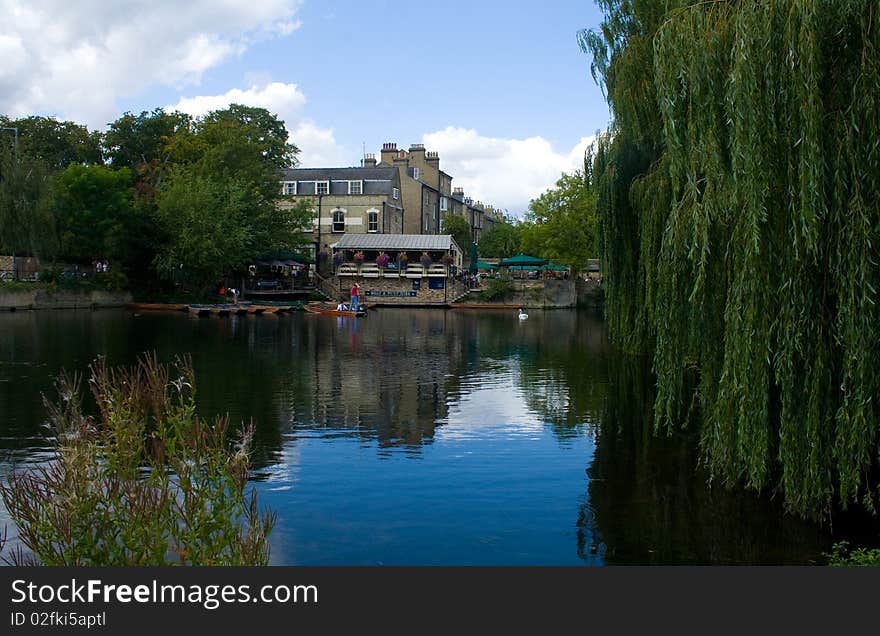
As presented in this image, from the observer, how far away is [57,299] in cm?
5238

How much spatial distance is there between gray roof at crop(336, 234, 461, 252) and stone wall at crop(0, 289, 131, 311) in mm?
19531

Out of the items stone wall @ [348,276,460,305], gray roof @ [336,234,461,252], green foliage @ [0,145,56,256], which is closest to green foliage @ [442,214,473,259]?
gray roof @ [336,234,461,252]

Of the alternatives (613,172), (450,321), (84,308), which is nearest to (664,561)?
(613,172)

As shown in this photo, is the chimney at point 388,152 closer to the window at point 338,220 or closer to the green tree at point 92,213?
the window at point 338,220

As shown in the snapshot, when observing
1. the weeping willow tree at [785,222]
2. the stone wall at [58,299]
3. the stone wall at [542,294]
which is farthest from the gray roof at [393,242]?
the weeping willow tree at [785,222]

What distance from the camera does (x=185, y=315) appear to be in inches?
1966

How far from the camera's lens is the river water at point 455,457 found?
959 cm

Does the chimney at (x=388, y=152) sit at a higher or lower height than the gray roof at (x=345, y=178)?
higher

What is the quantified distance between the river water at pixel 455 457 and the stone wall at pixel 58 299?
20.7 metres

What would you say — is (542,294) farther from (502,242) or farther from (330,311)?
(502,242)

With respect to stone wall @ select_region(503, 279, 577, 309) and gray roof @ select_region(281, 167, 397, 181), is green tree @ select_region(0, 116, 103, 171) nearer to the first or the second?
gray roof @ select_region(281, 167, 397, 181)

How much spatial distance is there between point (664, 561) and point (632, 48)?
1163 centimetres

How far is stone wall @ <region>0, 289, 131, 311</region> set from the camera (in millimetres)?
49000

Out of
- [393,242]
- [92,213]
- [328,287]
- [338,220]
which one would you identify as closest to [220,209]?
[92,213]
